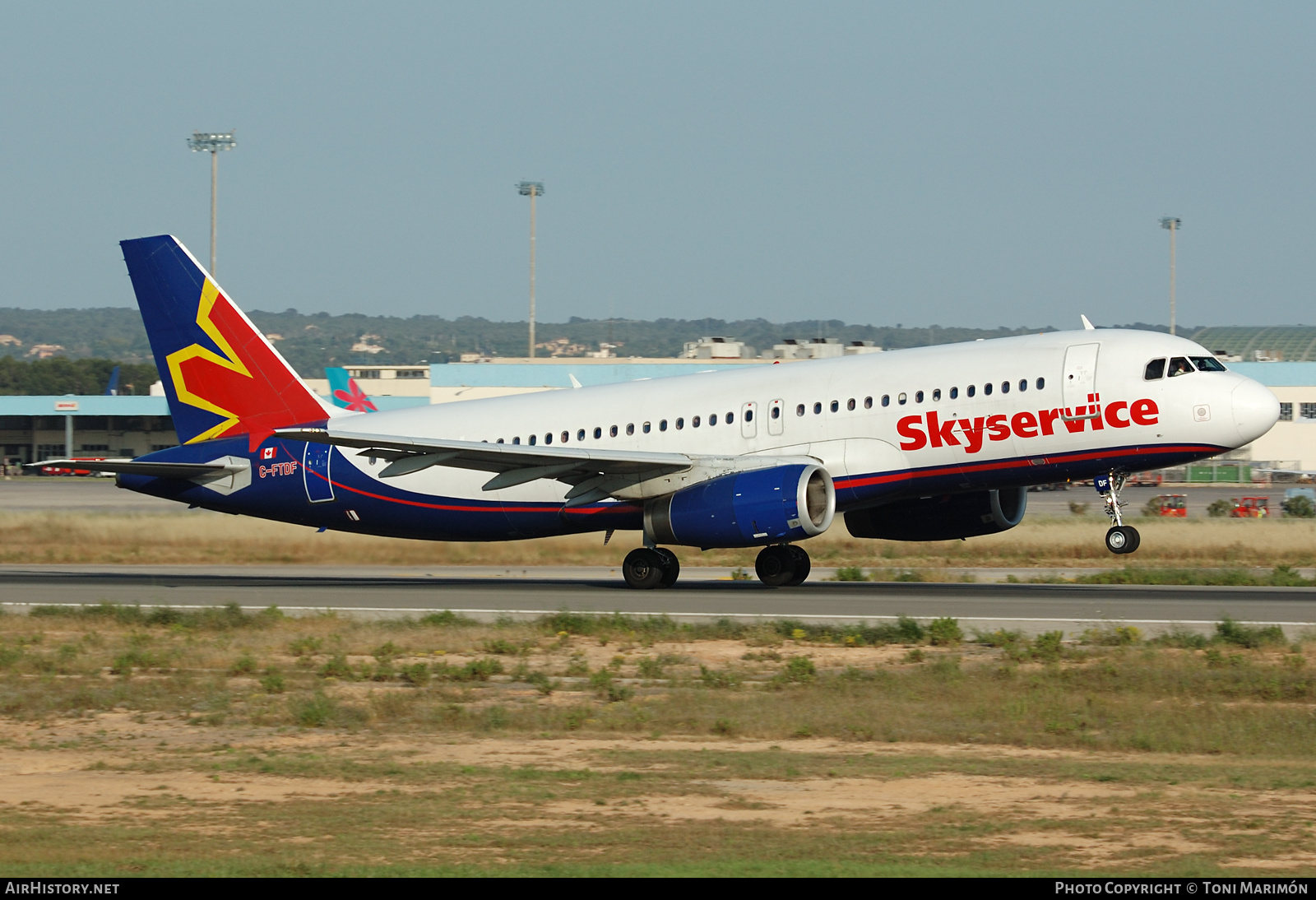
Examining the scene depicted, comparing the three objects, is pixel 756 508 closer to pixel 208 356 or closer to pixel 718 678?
pixel 718 678

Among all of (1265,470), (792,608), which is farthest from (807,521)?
(1265,470)

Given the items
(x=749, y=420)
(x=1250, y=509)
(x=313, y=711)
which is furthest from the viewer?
(x=1250, y=509)

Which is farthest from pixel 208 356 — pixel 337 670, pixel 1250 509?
pixel 1250 509

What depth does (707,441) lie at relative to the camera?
2919 cm

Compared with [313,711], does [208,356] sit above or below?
above

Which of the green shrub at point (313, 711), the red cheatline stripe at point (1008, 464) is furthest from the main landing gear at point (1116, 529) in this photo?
the green shrub at point (313, 711)

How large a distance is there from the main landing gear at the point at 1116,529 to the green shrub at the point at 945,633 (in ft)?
19.8

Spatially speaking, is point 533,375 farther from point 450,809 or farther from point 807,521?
point 450,809

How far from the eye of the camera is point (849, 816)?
10.5 meters

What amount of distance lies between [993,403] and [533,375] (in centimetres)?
7253

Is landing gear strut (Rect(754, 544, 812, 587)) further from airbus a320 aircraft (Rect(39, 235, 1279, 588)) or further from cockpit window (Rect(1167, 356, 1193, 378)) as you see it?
cockpit window (Rect(1167, 356, 1193, 378))

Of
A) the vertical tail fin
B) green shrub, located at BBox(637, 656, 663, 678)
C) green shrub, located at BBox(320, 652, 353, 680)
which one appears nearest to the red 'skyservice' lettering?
green shrub, located at BBox(637, 656, 663, 678)

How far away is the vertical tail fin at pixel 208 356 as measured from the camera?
32.5 meters

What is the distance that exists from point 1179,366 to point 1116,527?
10.4 feet
